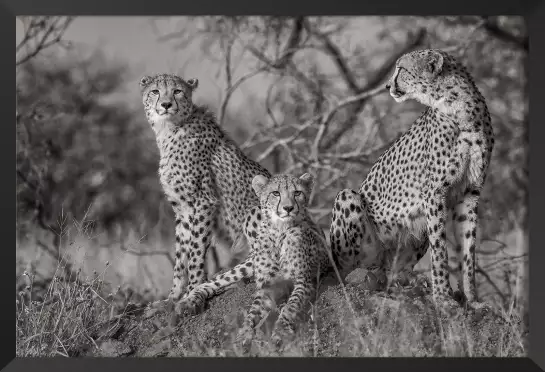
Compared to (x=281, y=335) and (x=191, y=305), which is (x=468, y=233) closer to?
(x=281, y=335)

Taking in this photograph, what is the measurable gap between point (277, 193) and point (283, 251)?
369mm

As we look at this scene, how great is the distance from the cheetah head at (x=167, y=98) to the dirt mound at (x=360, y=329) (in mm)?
1303

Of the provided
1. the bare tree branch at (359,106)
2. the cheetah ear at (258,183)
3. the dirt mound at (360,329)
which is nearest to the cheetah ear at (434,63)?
the cheetah ear at (258,183)

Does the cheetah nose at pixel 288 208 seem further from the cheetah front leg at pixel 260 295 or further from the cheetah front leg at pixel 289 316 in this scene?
the cheetah front leg at pixel 289 316

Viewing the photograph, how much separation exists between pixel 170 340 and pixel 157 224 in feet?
7.41

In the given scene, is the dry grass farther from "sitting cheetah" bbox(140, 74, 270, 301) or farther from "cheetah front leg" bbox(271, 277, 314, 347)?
"sitting cheetah" bbox(140, 74, 270, 301)

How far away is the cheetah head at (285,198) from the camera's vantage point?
234 inches

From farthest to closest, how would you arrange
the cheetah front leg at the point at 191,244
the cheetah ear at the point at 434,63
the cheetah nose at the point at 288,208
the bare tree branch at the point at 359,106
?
the bare tree branch at the point at 359,106, the cheetah front leg at the point at 191,244, the cheetah ear at the point at 434,63, the cheetah nose at the point at 288,208

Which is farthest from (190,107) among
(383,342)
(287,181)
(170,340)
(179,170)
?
(383,342)

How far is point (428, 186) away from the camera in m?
6.23

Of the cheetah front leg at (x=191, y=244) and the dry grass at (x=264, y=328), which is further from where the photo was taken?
the cheetah front leg at (x=191, y=244)

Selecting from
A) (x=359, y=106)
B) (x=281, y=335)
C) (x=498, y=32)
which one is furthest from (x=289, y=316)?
(x=498, y=32)

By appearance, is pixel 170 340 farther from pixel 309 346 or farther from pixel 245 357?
A: pixel 309 346

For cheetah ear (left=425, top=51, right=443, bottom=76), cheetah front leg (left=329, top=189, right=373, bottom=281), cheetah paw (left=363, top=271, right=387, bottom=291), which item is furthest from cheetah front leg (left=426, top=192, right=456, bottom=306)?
cheetah ear (left=425, top=51, right=443, bottom=76)
